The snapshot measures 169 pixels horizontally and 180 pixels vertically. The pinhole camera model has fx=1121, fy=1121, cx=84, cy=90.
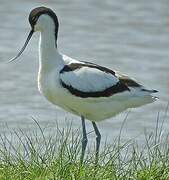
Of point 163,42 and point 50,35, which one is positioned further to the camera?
point 163,42

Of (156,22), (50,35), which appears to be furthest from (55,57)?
(156,22)

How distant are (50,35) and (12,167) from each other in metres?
1.60

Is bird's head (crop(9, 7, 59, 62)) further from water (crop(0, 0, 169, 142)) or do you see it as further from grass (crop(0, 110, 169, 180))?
water (crop(0, 0, 169, 142))

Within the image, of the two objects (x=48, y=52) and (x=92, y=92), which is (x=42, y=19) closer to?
(x=48, y=52)

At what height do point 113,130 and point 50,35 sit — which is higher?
point 50,35

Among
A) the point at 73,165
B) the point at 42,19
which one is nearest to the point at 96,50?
the point at 42,19

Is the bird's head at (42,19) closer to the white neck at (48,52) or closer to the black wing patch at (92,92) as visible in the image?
the white neck at (48,52)

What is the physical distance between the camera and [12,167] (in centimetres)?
725

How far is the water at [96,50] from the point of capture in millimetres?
10922

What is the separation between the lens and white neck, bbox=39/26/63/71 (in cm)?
841

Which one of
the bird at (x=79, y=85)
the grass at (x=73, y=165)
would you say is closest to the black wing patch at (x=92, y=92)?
the bird at (x=79, y=85)

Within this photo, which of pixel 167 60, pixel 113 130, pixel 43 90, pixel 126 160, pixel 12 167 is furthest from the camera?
pixel 167 60

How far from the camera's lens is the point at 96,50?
13.6m

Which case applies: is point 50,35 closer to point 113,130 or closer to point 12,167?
point 12,167
